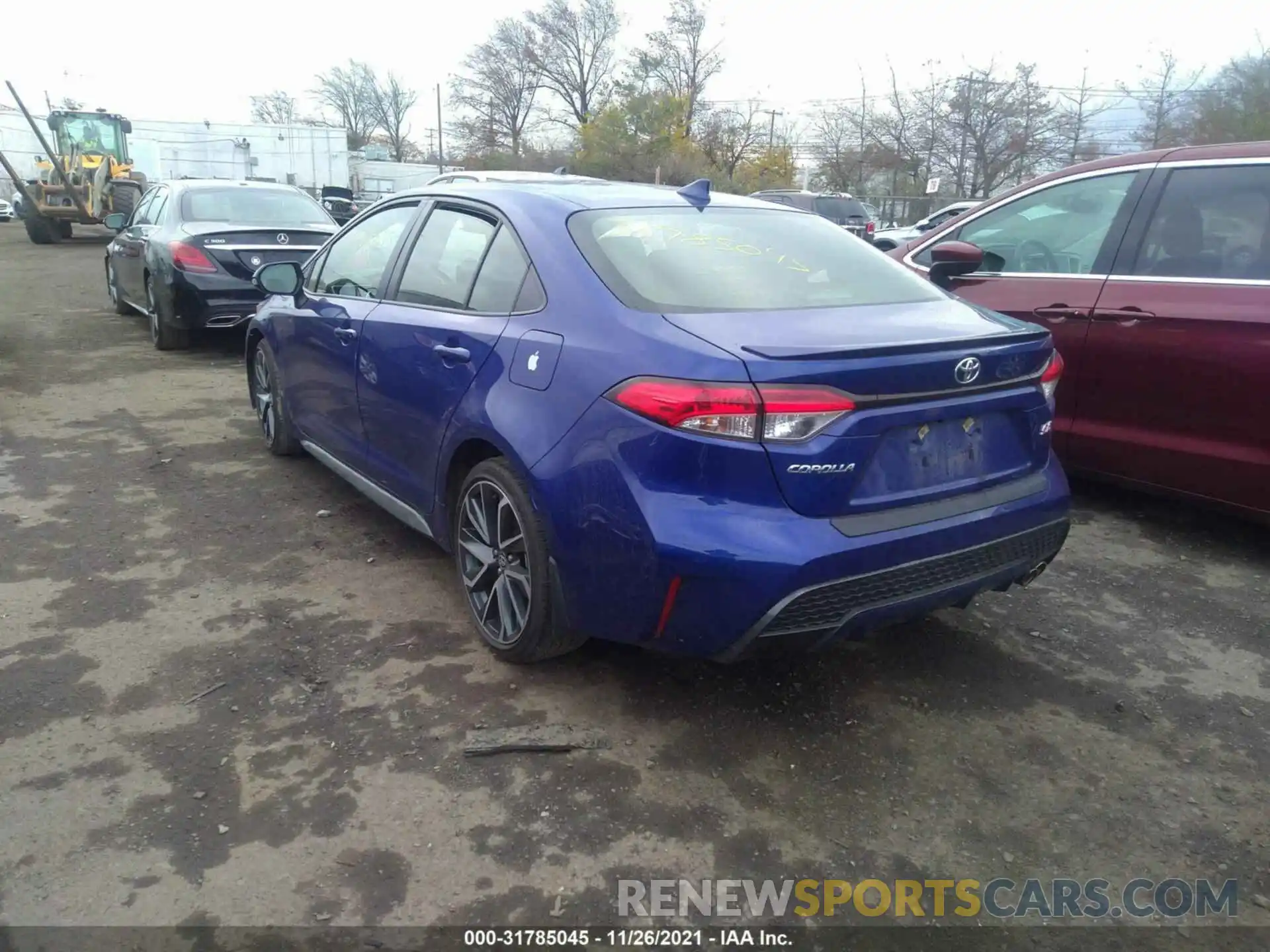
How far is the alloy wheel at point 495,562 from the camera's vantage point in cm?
311

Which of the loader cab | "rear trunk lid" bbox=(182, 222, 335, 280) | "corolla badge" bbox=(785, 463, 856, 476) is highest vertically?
the loader cab

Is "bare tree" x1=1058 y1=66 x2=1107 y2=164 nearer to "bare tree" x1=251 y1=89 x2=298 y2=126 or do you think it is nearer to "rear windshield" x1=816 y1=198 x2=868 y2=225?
"rear windshield" x1=816 y1=198 x2=868 y2=225

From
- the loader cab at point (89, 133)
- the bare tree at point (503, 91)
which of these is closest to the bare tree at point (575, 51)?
the bare tree at point (503, 91)

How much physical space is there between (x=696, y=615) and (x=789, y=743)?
592 millimetres

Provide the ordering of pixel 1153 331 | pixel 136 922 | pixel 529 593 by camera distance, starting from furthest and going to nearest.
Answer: pixel 1153 331 < pixel 529 593 < pixel 136 922

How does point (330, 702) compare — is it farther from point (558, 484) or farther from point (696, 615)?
point (696, 615)

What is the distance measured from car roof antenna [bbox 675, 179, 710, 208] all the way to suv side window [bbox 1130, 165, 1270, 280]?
2176 millimetres

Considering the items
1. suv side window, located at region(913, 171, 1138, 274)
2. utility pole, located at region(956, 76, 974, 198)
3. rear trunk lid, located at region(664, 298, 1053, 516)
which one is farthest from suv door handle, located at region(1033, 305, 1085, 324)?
utility pole, located at region(956, 76, 974, 198)

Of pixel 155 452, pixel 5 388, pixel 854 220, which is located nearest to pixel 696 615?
pixel 155 452

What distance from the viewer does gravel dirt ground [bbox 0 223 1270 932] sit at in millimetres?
2340

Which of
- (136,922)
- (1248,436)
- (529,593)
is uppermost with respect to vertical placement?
(1248,436)

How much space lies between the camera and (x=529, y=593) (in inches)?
118

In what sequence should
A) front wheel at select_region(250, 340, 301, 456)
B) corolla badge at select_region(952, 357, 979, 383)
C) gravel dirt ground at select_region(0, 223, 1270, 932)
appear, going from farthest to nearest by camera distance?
front wheel at select_region(250, 340, 301, 456) → corolla badge at select_region(952, 357, 979, 383) → gravel dirt ground at select_region(0, 223, 1270, 932)

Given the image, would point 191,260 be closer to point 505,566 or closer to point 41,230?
point 505,566
